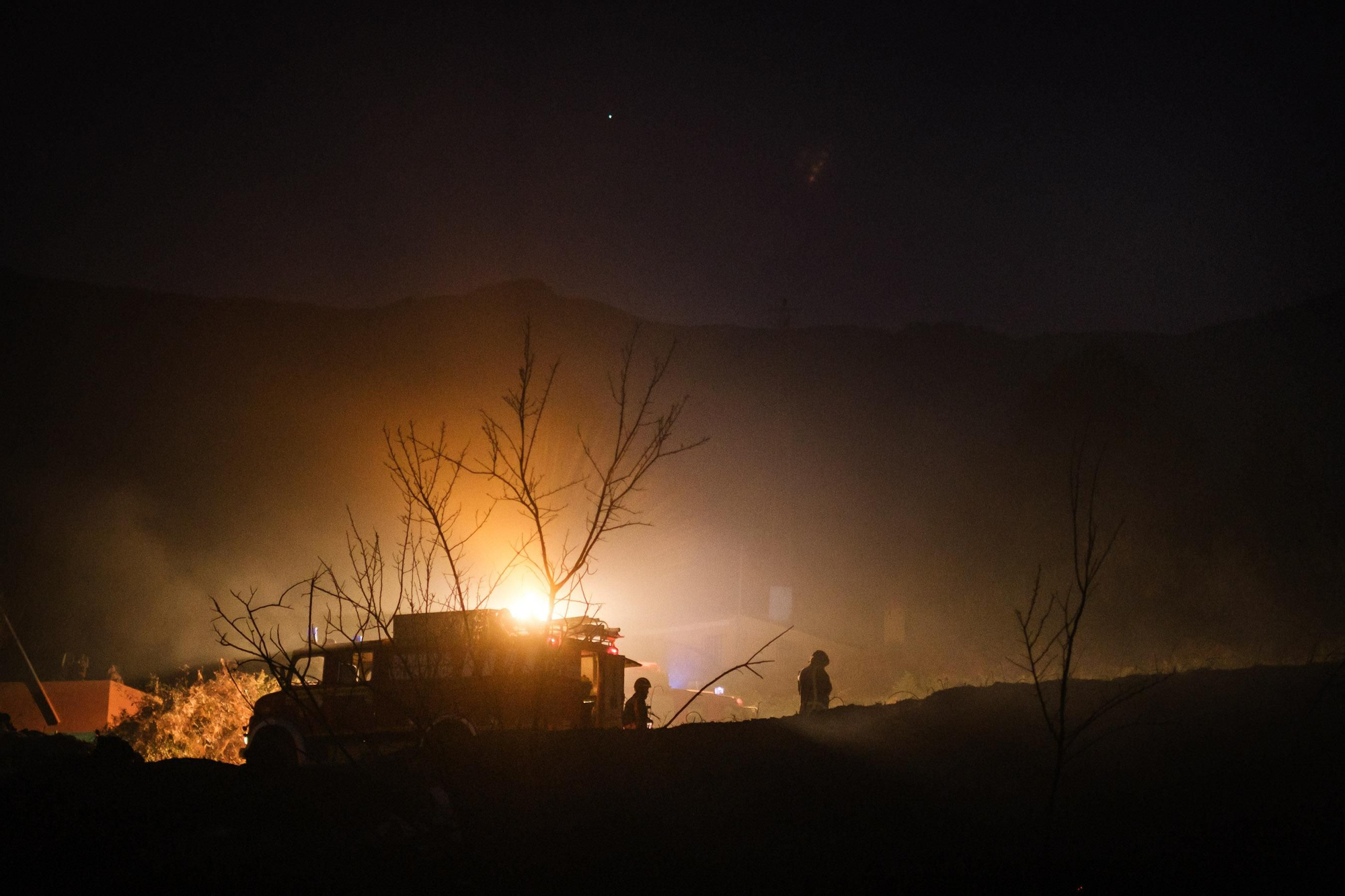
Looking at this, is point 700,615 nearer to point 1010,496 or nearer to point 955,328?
point 1010,496

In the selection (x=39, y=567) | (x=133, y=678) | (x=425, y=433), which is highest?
(x=425, y=433)

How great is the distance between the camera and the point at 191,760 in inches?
245

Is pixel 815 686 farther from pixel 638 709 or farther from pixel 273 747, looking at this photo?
pixel 273 747

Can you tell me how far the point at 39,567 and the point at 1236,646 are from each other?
5625cm

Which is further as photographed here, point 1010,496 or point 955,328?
point 955,328

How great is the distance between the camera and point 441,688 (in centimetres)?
605

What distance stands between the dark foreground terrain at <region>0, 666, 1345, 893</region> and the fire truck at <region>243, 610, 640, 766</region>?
1.51 ft

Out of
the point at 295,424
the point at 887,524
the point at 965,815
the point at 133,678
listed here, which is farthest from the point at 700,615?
the point at 965,815

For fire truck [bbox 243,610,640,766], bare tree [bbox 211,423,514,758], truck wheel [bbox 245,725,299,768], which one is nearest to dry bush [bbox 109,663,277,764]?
bare tree [bbox 211,423,514,758]

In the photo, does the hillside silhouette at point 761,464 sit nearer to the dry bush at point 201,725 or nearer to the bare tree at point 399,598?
the bare tree at point 399,598

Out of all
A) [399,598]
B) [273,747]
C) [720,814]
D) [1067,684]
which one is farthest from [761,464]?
[720,814]

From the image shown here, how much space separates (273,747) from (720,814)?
17.8ft

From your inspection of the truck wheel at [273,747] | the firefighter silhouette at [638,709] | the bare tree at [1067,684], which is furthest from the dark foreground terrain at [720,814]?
the firefighter silhouette at [638,709]

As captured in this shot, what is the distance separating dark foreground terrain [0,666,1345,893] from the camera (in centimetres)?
475
